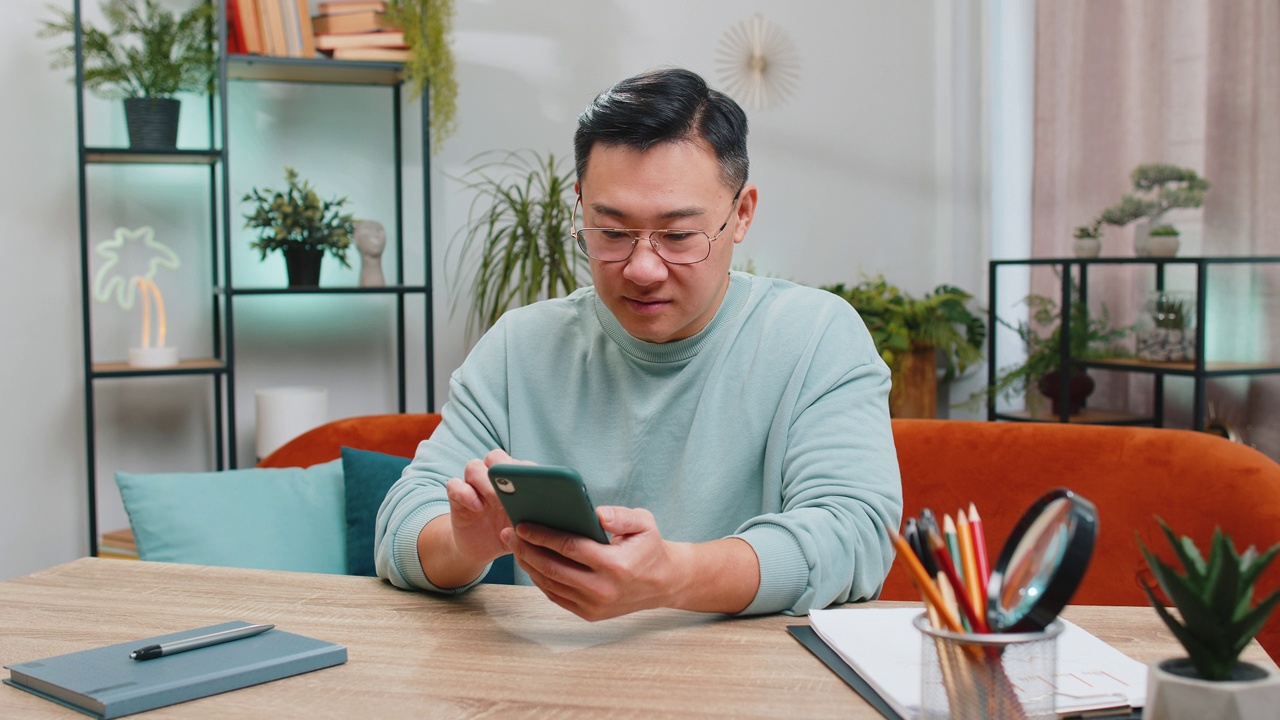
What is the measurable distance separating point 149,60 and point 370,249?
778 mm

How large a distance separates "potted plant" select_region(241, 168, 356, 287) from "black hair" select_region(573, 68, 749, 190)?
1.97 meters

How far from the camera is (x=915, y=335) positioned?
388cm

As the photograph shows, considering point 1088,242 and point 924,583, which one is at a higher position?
point 1088,242

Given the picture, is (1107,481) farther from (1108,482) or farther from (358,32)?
(358,32)

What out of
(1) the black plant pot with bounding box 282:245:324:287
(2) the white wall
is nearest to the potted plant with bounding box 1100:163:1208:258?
(2) the white wall

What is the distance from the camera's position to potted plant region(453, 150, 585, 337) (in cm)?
339

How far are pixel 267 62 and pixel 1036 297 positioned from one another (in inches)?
98.5

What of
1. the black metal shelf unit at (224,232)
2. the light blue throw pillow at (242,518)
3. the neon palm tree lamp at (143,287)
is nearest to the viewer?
the light blue throw pillow at (242,518)

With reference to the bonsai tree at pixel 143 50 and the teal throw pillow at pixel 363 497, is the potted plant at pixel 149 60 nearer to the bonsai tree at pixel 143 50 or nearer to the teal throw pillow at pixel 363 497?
the bonsai tree at pixel 143 50

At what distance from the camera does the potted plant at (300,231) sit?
3240mm

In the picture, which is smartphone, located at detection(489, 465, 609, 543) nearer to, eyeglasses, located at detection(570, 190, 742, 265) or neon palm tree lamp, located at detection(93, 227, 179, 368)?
eyeglasses, located at detection(570, 190, 742, 265)

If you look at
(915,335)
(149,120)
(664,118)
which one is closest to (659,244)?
(664,118)

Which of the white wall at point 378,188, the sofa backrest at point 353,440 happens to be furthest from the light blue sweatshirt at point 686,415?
the white wall at point 378,188

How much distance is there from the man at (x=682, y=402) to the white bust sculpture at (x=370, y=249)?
182 cm
